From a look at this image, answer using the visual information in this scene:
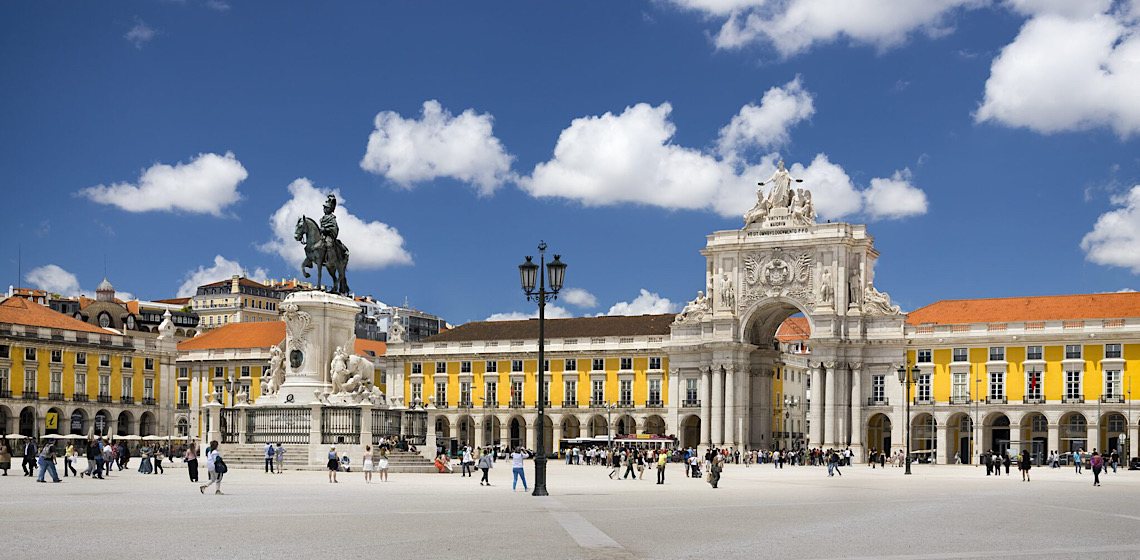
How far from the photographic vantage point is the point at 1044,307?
98000 millimetres

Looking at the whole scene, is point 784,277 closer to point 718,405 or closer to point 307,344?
point 718,405

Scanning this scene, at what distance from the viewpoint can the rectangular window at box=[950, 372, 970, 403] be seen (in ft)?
306

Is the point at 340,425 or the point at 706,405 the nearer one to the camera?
the point at 340,425

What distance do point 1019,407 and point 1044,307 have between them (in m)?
10.0

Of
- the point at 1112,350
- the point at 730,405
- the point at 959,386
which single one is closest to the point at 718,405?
the point at 730,405

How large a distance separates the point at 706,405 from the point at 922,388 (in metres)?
15.1

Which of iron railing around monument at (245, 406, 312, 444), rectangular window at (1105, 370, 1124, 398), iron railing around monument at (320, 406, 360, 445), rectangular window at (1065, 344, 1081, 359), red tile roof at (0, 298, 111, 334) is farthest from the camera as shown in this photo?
red tile roof at (0, 298, 111, 334)

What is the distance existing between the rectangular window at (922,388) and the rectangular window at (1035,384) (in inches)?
252

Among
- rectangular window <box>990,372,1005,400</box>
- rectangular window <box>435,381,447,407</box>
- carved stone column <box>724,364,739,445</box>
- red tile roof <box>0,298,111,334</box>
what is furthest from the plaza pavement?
rectangular window <box>435,381,447,407</box>

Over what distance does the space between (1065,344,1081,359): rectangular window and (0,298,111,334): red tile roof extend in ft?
208

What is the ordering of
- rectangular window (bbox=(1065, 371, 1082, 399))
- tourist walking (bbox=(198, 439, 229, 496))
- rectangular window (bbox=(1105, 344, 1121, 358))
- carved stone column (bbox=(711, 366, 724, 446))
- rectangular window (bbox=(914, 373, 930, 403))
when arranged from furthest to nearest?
carved stone column (bbox=(711, 366, 724, 446)) < rectangular window (bbox=(914, 373, 930, 403)) < rectangular window (bbox=(1065, 371, 1082, 399)) < rectangular window (bbox=(1105, 344, 1121, 358)) < tourist walking (bbox=(198, 439, 229, 496))

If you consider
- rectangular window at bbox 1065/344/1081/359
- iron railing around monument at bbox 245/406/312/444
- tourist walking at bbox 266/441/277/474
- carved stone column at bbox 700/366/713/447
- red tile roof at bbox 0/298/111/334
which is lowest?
carved stone column at bbox 700/366/713/447

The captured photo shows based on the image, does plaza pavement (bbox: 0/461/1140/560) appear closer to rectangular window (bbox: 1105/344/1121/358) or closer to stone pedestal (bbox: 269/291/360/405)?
stone pedestal (bbox: 269/291/360/405)

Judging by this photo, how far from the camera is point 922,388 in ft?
311
